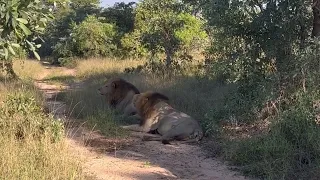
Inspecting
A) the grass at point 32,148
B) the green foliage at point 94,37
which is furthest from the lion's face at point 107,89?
the green foliage at point 94,37

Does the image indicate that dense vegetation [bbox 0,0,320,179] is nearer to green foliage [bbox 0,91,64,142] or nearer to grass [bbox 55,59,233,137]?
grass [bbox 55,59,233,137]

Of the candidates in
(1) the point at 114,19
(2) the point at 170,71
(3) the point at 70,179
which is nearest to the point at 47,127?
(3) the point at 70,179

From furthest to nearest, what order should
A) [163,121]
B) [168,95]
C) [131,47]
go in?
[131,47], [168,95], [163,121]

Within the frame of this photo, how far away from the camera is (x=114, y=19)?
31.6 m

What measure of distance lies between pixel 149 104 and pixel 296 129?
3.61 metres

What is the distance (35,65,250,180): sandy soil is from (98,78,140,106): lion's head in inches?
97.5

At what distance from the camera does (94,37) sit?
28719mm

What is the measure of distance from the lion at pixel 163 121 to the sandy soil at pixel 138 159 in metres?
0.29

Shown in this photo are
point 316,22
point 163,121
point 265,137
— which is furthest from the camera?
point 163,121

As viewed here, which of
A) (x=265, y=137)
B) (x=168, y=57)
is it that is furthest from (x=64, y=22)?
(x=265, y=137)

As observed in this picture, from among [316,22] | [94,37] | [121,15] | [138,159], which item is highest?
[121,15]

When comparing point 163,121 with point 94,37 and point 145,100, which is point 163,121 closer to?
point 145,100

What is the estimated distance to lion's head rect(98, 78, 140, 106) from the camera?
37.3 ft

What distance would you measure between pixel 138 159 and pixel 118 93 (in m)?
4.39
